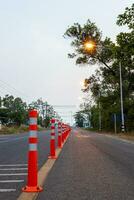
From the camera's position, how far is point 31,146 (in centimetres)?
883

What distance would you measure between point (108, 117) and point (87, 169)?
6965 cm

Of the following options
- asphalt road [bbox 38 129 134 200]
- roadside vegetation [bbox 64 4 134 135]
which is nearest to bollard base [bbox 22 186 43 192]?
asphalt road [bbox 38 129 134 200]

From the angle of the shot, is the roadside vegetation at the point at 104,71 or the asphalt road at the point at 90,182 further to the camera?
the roadside vegetation at the point at 104,71

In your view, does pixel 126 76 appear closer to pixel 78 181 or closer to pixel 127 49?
pixel 127 49

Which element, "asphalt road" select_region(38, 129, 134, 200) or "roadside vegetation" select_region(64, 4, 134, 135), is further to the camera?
"roadside vegetation" select_region(64, 4, 134, 135)

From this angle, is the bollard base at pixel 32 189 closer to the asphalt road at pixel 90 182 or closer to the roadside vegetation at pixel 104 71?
the asphalt road at pixel 90 182

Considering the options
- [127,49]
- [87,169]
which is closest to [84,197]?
[87,169]

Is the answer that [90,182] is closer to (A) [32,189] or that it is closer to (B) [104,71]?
(A) [32,189]

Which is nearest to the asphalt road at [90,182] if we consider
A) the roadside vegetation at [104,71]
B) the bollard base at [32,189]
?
the bollard base at [32,189]

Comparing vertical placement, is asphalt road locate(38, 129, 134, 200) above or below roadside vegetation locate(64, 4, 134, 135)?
below

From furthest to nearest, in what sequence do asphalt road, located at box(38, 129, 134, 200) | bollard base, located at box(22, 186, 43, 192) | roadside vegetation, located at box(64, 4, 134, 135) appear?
roadside vegetation, located at box(64, 4, 134, 135), bollard base, located at box(22, 186, 43, 192), asphalt road, located at box(38, 129, 134, 200)

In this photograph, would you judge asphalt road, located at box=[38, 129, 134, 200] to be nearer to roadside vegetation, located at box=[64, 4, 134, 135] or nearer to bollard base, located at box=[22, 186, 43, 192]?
bollard base, located at box=[22, 186, 43, 192]

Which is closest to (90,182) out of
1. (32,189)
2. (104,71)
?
(32,189)

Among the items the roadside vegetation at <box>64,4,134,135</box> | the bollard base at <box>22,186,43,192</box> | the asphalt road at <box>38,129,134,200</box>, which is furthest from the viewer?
the roadside vegetation at <box>64,4,134,135</box>
